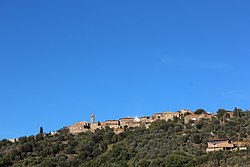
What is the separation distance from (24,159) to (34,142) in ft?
25.4

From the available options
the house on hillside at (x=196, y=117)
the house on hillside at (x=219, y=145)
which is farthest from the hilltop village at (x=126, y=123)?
the house on hillside at (x=219, y=145)

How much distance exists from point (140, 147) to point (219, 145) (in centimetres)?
1240

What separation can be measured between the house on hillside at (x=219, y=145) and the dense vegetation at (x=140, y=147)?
1192 millimetres

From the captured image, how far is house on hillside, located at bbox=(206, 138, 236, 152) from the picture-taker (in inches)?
2493

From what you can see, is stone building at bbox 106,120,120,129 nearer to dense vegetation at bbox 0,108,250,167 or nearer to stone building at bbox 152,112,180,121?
dense vegetation at bbox 0,108,250,167

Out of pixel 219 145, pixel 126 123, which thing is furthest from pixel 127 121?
pixel 219 145

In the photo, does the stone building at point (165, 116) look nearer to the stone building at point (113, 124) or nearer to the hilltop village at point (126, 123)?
the hilltop village at point (126, 123)

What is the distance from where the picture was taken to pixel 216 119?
78.7m

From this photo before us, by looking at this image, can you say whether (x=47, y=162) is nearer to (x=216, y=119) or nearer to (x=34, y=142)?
(x=34, y=142)

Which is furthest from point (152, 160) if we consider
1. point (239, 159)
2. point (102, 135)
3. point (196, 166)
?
point (102, 135)

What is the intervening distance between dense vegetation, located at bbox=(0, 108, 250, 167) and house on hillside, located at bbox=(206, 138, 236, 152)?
3.91 feet

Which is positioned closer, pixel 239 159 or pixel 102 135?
pixel 239 159

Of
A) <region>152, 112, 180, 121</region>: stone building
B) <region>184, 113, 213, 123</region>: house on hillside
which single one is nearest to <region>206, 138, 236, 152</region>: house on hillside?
<region>184, 113, 213, 123</region>: house on hillside

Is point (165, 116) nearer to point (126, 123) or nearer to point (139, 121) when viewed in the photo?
point (139, 121)
